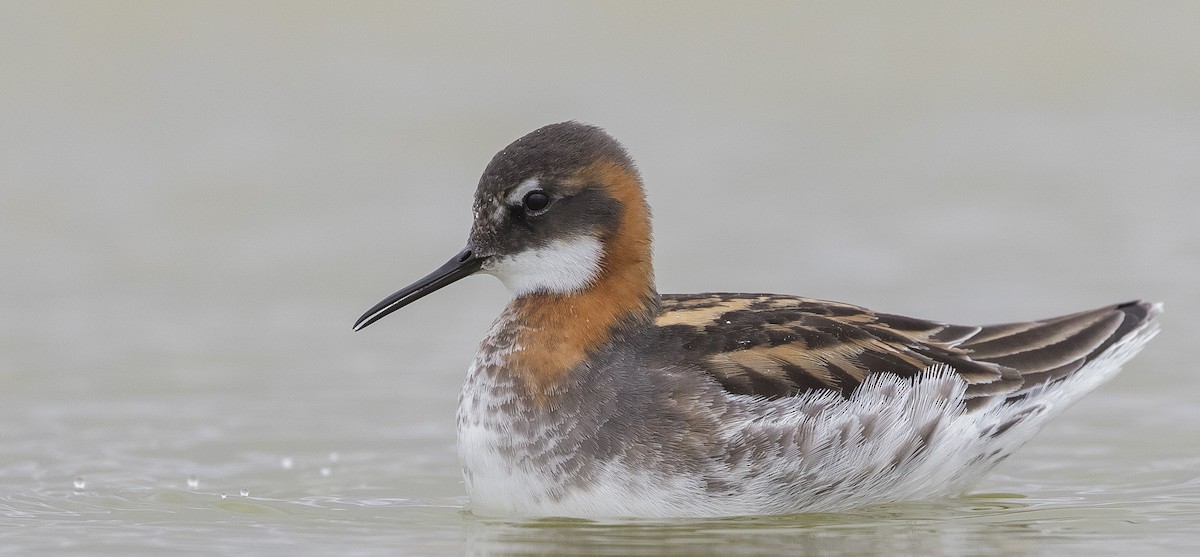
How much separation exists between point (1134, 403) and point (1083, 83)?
649 cm

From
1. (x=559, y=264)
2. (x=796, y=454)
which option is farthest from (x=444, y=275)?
(x=796, y=454)

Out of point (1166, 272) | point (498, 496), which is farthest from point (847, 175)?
point (498, 496)

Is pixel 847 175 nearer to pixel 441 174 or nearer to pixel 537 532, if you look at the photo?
pixel 441 174

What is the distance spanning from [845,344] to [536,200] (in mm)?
1425

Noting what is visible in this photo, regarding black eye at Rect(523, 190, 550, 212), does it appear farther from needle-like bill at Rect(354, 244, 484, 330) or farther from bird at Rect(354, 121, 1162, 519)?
needle-like bill at Rect(354, 244, 484, 330)

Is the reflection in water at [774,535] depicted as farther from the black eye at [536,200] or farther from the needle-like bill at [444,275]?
the black eye at [536,200]

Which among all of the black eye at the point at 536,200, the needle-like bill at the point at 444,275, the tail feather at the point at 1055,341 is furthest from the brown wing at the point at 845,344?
the needle-like bill at the point at 444,275

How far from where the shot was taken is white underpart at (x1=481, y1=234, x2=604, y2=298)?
763 centimetres

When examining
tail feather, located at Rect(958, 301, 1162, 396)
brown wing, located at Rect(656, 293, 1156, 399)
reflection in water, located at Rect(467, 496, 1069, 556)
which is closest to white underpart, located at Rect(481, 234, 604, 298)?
brown wing, located at Rect(656, 293, 1156, 399)

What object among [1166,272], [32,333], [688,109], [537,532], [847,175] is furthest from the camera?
[688,109]

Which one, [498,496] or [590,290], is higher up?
[590,290]

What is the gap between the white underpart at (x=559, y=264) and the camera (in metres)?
7.63

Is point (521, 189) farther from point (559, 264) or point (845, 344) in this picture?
point (845, 344)

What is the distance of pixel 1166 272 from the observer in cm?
1142
